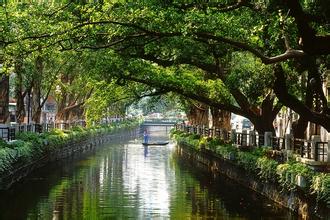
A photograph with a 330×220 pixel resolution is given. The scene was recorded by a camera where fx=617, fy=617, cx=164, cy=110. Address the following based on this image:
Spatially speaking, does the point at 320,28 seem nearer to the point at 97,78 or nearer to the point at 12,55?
the point at 12,55

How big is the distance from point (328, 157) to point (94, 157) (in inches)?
1301

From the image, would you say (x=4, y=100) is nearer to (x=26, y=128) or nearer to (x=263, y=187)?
(x=26, y=128)

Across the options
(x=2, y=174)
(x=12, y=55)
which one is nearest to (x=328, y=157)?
(x=12, y=55)

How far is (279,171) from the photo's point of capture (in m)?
22.9

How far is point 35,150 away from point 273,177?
1628 centimetres

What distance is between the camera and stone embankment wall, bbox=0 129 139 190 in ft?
94.0

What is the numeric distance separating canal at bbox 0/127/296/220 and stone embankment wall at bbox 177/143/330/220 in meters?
0.39

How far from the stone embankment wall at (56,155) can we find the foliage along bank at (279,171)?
1089 centimetres

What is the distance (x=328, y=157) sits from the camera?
20688 millimetres

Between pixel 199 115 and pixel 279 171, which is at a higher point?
pixel 199 115

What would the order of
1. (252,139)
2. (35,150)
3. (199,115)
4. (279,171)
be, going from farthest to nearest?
(199,115), (35,150), (252,139), (279,171)

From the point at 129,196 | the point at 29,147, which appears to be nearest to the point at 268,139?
the point at 129,196

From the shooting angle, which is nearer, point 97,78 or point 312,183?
point 312,183

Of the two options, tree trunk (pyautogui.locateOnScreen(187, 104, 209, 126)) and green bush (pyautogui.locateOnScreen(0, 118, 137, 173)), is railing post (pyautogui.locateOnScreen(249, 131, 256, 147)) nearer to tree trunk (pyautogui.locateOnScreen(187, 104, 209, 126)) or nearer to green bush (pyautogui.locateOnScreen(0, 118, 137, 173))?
green bush (pyautogui.locateOnScreen(0, 118, 137, 173))
